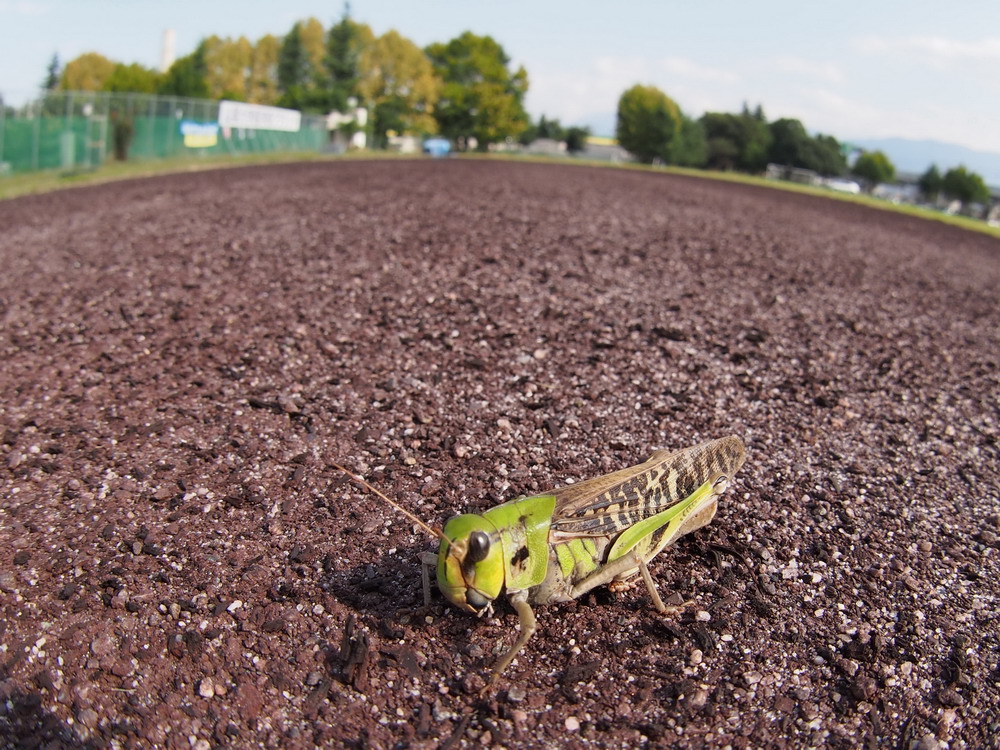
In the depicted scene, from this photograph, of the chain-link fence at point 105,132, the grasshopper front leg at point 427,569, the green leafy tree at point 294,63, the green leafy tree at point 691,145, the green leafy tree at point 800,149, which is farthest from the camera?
the green leafy tree at point 800,149

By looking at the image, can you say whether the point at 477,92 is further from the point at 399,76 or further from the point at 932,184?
the point at 932,184

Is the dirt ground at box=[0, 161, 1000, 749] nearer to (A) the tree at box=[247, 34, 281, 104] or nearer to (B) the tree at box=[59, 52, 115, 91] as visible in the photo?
(A) the tree at box=[247, 34, 281, 104]

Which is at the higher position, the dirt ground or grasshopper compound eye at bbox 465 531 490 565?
grasshopper compound eye at bbox 465 531 490 565

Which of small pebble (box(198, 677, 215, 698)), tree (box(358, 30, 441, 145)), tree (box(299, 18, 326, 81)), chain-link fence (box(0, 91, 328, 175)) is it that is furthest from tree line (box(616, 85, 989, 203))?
small pebble (box(198, 677, 215, 698))

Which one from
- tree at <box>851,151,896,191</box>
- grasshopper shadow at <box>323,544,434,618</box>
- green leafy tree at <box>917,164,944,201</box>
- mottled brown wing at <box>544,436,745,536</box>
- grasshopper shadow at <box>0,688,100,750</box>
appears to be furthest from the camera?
tree at <box>851,151,896,191</box>

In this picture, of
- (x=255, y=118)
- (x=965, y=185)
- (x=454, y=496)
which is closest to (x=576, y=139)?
(x=965, y=185)

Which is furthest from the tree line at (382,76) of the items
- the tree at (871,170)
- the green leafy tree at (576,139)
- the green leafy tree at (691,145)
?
the tree at (871,170)

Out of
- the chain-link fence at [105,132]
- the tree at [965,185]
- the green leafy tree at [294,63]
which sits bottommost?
the chain-link fence at [105,132]

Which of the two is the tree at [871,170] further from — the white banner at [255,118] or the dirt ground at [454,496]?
the dirt ground at [454,496]
